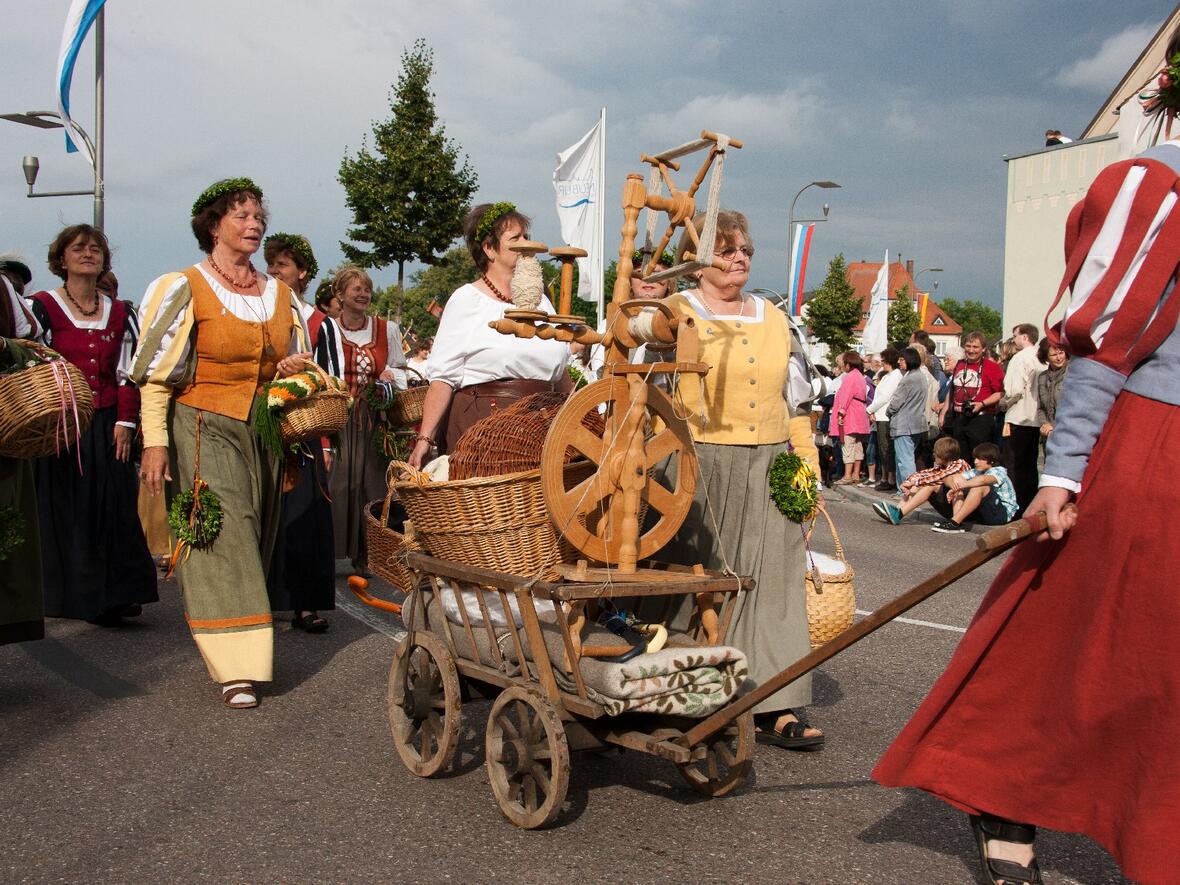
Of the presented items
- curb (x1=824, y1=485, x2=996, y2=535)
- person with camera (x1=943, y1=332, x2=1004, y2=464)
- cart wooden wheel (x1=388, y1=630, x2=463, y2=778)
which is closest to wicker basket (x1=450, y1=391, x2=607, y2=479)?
cart wooden wheel (x1=388, y1=630, x2=463, y2=778)

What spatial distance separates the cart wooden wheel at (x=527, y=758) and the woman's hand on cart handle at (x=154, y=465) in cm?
221

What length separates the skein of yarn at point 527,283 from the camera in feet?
15.3

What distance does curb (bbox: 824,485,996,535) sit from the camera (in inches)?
515

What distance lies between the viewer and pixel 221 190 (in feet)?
18.4

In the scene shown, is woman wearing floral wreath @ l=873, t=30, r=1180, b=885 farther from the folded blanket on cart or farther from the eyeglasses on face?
the eyeglasses on face

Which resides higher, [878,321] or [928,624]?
[878,321]

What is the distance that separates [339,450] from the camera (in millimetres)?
8742

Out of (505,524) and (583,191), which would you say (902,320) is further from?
(505,524)

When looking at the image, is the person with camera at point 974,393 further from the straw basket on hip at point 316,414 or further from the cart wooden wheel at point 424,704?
the cart wooden wheel at point 424,704

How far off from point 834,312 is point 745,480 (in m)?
57.2

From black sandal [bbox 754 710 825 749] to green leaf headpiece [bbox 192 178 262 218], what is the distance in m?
3.28

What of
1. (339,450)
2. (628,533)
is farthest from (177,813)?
(339,450)

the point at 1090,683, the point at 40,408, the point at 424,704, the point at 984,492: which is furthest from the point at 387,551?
the point at 984,492

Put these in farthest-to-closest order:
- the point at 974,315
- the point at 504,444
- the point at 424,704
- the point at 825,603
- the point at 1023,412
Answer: the point at 974,315, the point at 1023,412, the point at 825,603, the point at 424,704, the point at 504,444
